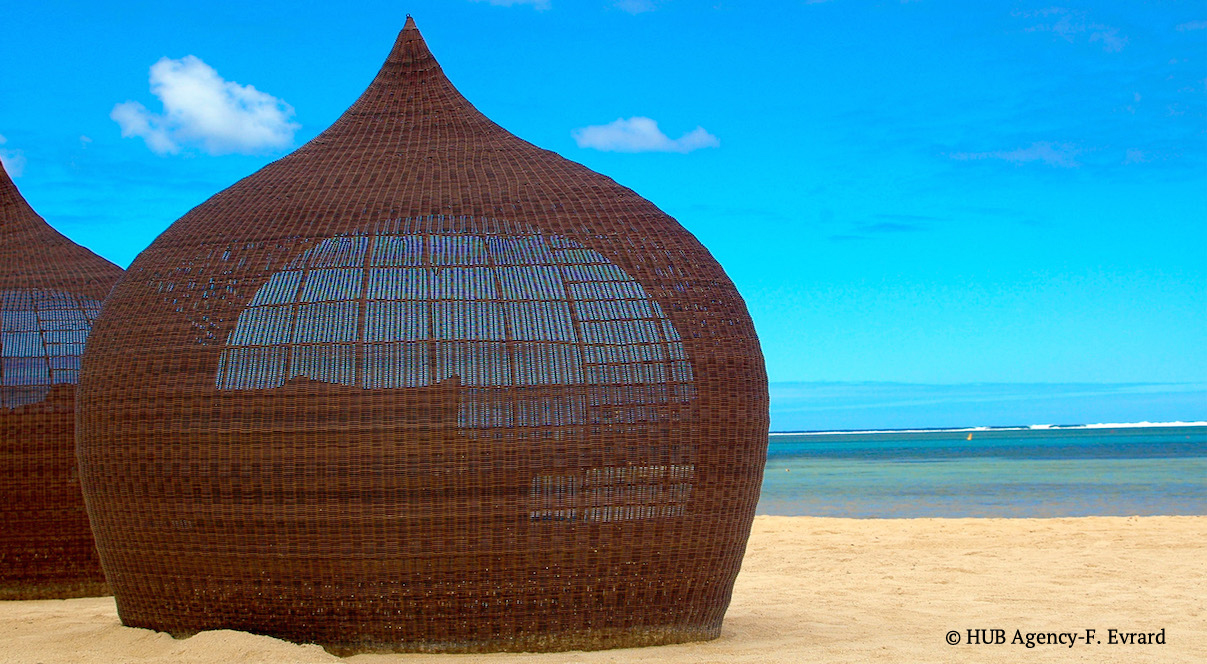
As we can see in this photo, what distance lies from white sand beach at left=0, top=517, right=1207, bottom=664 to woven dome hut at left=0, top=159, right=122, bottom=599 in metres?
0.36

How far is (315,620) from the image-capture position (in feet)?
26.6

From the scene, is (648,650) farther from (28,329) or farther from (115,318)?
(28,329)

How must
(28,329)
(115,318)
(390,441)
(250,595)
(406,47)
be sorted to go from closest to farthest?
(390,441) → (250,595) → (115,318) → (406,47) → (28,329)

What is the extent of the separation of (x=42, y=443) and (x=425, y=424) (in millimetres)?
6111

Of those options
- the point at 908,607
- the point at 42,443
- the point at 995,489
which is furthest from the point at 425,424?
the point at 995,489

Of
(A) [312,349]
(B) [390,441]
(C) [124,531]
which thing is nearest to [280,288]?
(A) [312,349]

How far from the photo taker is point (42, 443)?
1206 cm

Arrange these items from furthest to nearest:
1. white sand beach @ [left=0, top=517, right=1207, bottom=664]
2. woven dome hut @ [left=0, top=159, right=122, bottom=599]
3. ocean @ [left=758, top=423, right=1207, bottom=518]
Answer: ocean @ [left=758, top=423, right=1207, bottom=518]
woven dome hut @ [left=0, top=159, right=122, bottom=599]
white sand beach @ [left=0, top=517, right=1207, bottom=664]

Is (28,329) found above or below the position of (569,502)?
above

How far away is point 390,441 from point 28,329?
6442 millimetres

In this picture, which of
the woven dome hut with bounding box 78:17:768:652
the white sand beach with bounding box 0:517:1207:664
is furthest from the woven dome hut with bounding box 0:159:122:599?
the woven dome hut with bounding box 78:17:768:652

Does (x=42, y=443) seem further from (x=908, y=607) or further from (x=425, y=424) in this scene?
(x=908, y=607)

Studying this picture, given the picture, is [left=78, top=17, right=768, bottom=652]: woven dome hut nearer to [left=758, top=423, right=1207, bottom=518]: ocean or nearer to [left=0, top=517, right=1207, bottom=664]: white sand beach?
[left=0, top=517, right=1207, bottom=664]: white sand beach

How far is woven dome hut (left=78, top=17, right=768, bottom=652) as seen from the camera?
7.73 m
